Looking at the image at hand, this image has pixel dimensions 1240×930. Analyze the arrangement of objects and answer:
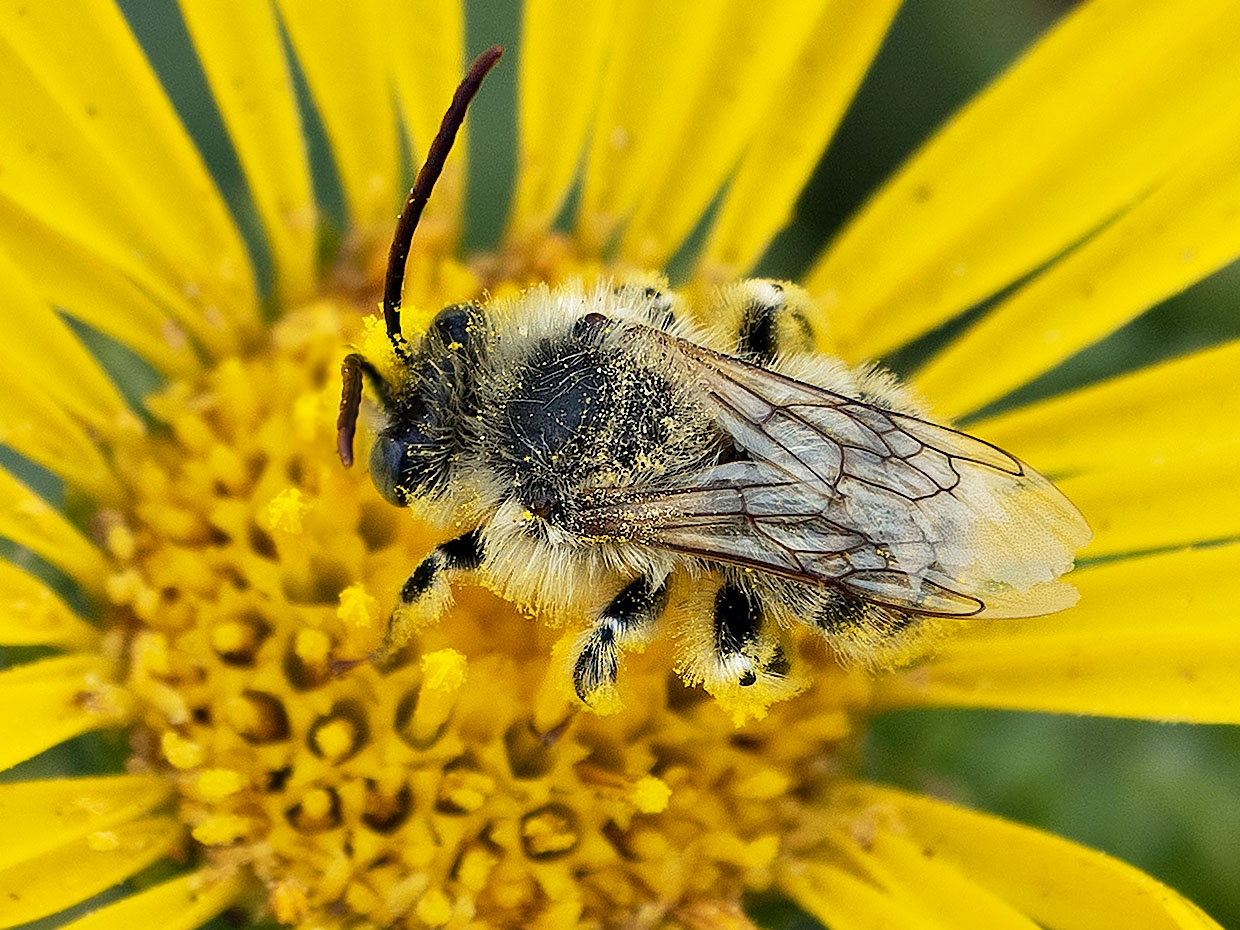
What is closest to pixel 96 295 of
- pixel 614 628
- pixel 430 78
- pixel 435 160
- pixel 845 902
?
pixel 430 78

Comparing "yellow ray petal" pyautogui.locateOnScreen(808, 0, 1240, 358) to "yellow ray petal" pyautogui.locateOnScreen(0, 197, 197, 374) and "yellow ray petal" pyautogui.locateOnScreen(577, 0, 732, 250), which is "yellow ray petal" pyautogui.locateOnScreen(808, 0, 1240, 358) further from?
"yellow ray petal" pyautogui.locateOnScreen(0, 197, 197, 374)

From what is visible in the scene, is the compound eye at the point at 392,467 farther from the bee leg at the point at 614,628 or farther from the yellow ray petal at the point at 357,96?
the yellow ray petal at the point at 357,96

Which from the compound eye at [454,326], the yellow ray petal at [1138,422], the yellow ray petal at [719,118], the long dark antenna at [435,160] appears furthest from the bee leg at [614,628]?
the yellow ray petal at [719,118]

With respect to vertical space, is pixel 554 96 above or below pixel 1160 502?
above

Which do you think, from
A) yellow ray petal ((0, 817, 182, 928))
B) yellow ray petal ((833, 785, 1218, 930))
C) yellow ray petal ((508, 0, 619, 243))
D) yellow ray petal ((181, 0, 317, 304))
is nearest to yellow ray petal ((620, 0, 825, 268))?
yellow ray petal ((508, 0, 619, 243))

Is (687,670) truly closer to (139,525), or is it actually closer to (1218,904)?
(139,525)

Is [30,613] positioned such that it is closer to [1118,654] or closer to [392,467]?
[392,467]

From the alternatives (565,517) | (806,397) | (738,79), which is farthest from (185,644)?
(738,79)
